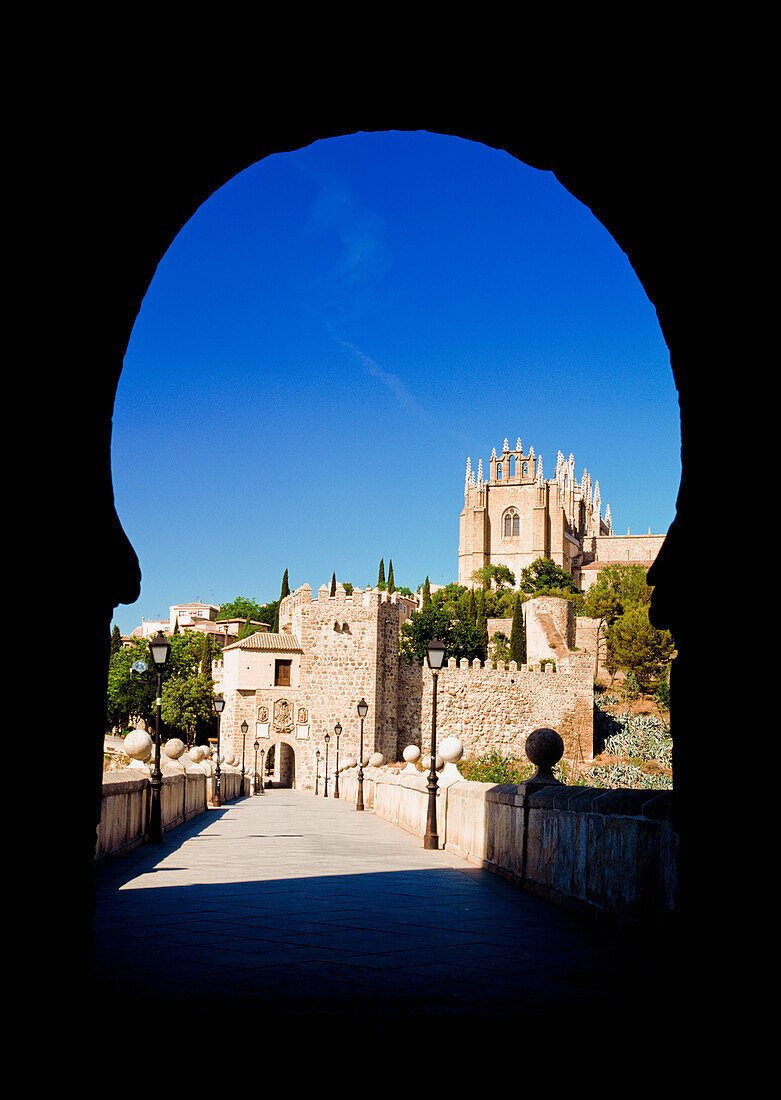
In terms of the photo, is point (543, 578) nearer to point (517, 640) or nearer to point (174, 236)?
point (517, 640)

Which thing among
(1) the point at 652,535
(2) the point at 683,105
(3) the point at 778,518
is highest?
(1) the point at 652,535

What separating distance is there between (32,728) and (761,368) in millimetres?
3081

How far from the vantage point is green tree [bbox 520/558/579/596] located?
297ft

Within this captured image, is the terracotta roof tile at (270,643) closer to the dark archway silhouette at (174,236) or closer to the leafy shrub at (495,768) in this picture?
the leafy shrub at (495,768)

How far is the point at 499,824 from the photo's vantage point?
30.1 feet

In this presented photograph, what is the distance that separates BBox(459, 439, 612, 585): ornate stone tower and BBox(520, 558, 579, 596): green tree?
6333mm

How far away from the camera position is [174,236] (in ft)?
15.6

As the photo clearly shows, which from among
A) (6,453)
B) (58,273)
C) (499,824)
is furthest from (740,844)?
(499,824)

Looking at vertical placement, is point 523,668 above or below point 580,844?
above

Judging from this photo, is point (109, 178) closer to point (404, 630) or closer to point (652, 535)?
point (404, 630)

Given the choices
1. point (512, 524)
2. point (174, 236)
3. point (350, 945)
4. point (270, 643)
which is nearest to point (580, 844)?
point (350, 945)

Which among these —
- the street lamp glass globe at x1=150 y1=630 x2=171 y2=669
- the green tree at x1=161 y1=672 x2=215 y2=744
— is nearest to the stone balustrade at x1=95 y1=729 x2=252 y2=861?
the street lamp glass globe at x1=150 y1=630 x2=171 y2=669

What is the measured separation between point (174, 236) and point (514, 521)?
101924 mm

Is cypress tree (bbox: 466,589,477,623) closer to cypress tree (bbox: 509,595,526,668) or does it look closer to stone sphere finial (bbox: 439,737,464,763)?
cypress tree (bbox: 509,595,526,668)
